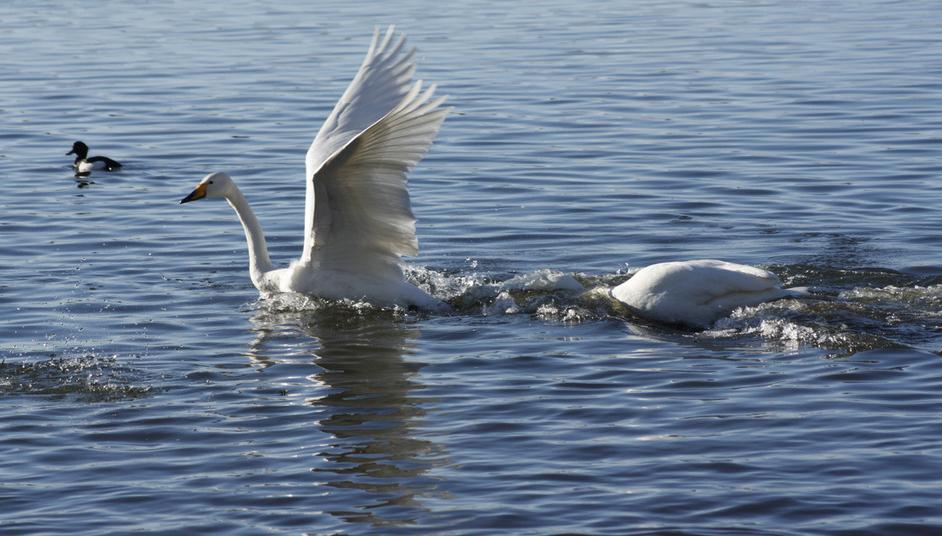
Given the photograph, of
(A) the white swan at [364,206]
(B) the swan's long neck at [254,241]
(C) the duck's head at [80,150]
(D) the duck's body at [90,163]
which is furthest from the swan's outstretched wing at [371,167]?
(C) the duck's head at [80,150]

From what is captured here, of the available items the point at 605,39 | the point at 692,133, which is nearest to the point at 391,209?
the point at 692,133

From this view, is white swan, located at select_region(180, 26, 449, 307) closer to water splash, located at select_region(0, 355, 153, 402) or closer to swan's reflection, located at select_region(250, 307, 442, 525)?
swan's reflection, located at select_region(250, 307, 442, 525)

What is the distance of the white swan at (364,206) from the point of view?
33.6 ft

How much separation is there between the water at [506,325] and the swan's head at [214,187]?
676 millimetres

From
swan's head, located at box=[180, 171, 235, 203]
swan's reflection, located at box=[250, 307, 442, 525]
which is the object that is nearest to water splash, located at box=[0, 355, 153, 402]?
swan's reflection, located at box=[250, 307, 442, 525]

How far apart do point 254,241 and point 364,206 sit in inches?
59.8

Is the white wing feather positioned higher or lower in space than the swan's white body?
higher

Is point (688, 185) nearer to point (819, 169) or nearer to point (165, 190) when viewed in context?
point (819, 169)

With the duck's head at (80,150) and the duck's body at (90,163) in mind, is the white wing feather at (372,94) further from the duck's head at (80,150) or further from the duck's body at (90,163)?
the duck's head at (80,150)

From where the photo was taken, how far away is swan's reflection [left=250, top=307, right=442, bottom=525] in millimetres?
7297

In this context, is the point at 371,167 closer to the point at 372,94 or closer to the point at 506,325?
the point at 372,94

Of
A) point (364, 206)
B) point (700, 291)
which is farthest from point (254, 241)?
point (700, 291)

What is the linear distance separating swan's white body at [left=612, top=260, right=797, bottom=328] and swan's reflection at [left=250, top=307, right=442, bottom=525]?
166 centimetres

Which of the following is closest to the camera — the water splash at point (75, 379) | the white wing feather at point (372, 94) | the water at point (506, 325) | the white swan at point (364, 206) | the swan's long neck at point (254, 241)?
the water at point (506, 325)
